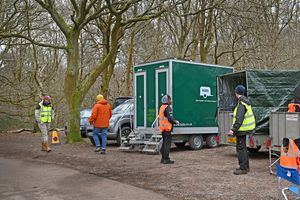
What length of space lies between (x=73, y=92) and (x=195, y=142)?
5.58 metres

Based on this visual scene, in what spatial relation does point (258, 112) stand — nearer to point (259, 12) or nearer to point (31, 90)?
point (259, 12)

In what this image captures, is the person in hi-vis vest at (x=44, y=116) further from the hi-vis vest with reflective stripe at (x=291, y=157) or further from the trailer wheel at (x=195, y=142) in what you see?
the hi-vis vest with reflective stripe at (x=291, y=157)

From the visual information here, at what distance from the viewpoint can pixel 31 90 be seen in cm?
2588

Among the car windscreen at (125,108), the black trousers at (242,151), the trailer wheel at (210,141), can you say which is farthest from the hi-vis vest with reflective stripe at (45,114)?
the black trousers at (242,151)

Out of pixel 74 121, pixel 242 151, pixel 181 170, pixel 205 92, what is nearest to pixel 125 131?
pixel 74 121

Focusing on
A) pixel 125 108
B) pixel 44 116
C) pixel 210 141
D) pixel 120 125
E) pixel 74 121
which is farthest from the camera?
pixel 125 108

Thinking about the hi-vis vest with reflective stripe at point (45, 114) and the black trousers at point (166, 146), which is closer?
the black trousers at point (166, 146)

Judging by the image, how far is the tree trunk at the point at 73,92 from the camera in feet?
54.7

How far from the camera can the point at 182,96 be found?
14180mm

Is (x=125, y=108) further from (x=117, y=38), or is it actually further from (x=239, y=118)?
(x=239, y=118)

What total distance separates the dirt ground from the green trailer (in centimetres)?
83

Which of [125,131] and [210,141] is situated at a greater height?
[125,131]

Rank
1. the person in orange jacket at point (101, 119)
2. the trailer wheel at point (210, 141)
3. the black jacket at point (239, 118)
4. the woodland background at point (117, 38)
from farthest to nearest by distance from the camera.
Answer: the woodland background at point (117, 38) < the trailer wheel at point (210, 141) < the person in orange jacket at point (101, 119) < the black jacket at point (239, 118)

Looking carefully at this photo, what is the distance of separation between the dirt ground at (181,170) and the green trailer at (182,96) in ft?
2.71
